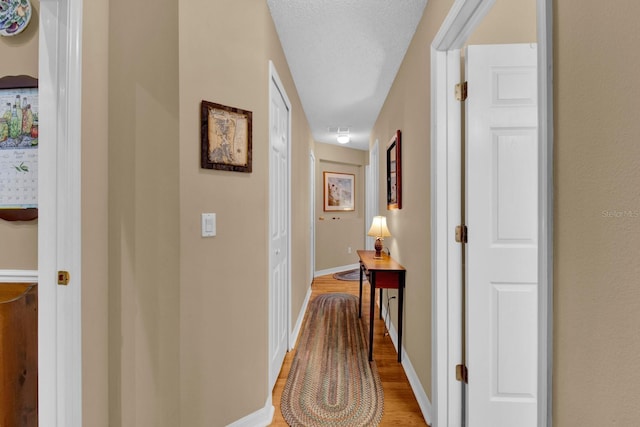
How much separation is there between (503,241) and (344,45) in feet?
→ 6.04

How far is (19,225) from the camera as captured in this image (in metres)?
1.22

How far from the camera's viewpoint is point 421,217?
74.2 inches

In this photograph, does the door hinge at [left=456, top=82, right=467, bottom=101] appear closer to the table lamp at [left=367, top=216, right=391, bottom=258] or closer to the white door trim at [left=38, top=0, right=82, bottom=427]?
the table lamp at [left=367, top=216, right=391, bottom=258]

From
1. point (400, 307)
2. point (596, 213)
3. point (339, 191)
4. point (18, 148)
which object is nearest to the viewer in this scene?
point (596, 213)

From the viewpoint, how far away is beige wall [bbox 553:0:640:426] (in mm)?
538

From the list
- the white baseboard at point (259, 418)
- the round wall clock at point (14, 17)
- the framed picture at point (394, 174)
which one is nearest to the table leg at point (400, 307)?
the framed picture at point (394, 174)

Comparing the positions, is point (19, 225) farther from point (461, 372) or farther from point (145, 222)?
point (461, 372)

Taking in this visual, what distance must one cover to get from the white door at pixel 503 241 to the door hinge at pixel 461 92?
0.20 ft

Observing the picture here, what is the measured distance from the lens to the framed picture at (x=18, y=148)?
122 cm

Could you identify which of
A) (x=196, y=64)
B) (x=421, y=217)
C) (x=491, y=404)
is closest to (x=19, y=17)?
(x=196, y=64)

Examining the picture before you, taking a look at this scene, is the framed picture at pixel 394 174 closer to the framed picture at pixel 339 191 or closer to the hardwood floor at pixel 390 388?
the hardwood floor at pixel 390 388

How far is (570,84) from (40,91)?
1803 mm

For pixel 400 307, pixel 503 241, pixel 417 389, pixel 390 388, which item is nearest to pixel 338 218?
pixel 400 307

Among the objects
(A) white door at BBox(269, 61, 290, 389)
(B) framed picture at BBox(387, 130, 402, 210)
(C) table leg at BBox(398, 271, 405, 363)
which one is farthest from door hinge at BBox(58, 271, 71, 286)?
(B) framed picture at BBox(387, 130, 402, 210)
